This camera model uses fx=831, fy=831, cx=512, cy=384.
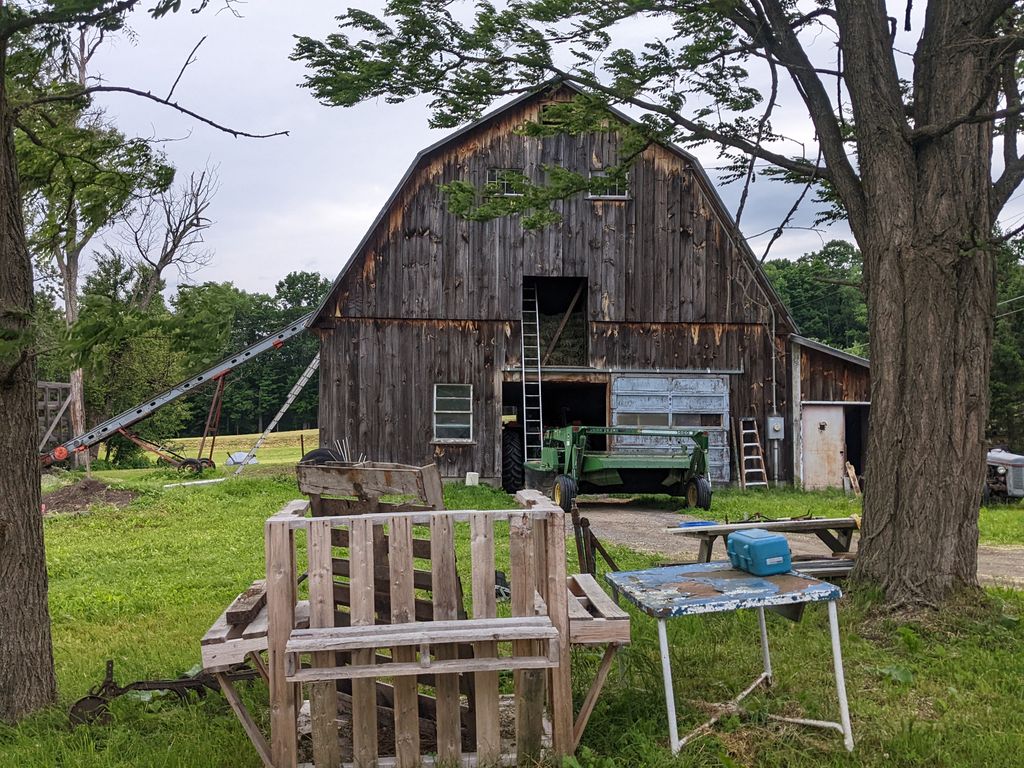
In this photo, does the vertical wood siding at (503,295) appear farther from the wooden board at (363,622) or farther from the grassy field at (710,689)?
the wooden board at (363,622)

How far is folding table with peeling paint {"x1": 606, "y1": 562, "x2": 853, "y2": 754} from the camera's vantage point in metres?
3.68

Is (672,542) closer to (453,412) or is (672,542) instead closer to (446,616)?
(453,412)

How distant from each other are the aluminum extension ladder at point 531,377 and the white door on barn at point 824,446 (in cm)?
561

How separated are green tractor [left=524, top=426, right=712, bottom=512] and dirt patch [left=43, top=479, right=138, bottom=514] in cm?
737

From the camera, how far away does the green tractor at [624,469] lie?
46.0 feet

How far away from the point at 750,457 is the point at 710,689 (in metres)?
12.9

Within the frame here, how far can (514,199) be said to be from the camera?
7934mm

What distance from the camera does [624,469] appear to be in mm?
14305

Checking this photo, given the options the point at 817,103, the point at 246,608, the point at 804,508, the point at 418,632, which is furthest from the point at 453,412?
the point at 418,632

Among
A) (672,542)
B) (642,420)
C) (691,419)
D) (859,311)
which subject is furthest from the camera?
(859,311)

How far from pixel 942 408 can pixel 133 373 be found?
96.9 feet

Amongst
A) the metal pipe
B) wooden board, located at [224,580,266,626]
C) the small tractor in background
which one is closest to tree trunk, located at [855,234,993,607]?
the metal pipe

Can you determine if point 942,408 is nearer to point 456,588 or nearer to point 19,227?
point 456,588

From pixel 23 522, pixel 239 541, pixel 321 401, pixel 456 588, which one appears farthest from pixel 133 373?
pixel 456 588
